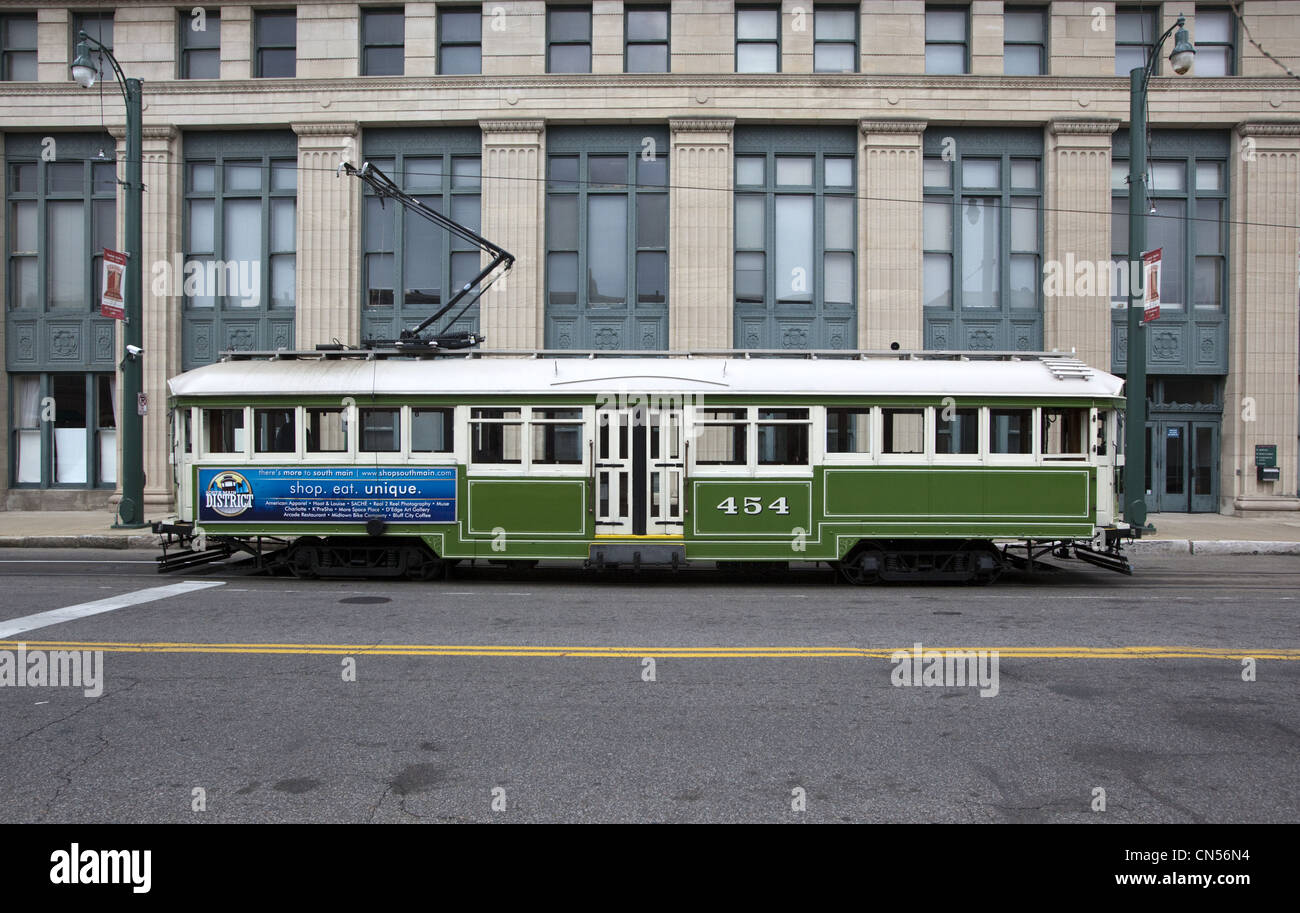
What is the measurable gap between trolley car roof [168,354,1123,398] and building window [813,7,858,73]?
36.7 feet

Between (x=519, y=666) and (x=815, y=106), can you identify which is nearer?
(x=519, y=666)

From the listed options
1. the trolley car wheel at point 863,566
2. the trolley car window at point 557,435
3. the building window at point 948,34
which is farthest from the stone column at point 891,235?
the trolley car window at point 557,435

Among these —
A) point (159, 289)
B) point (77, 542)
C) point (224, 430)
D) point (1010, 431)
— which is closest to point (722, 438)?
point (1010, 431)

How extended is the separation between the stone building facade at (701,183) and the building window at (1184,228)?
0.07 meters

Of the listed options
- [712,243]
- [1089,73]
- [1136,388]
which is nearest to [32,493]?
[712,243]

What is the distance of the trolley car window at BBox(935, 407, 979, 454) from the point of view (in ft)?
37.1

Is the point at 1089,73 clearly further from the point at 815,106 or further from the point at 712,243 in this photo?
the point at 712,243

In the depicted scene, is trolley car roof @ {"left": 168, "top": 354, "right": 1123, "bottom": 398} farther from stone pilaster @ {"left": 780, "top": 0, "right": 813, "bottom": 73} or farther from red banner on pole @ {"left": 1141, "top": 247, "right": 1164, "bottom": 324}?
stone pilaster @ {"left": 780, "top": 0, "right": 813, "bottom": 73}

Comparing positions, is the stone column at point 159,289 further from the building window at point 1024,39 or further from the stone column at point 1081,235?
the stone column at point 1081,235

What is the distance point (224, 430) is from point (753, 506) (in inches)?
282

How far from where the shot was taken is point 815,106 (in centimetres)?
1980

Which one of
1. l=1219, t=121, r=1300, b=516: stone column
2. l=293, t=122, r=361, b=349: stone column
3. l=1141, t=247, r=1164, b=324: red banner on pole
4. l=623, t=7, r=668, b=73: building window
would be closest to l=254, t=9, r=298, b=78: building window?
l=293, t=122, r=361, b=349: stone column

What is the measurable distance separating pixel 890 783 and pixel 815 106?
18173 millimetres

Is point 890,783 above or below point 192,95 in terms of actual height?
below
